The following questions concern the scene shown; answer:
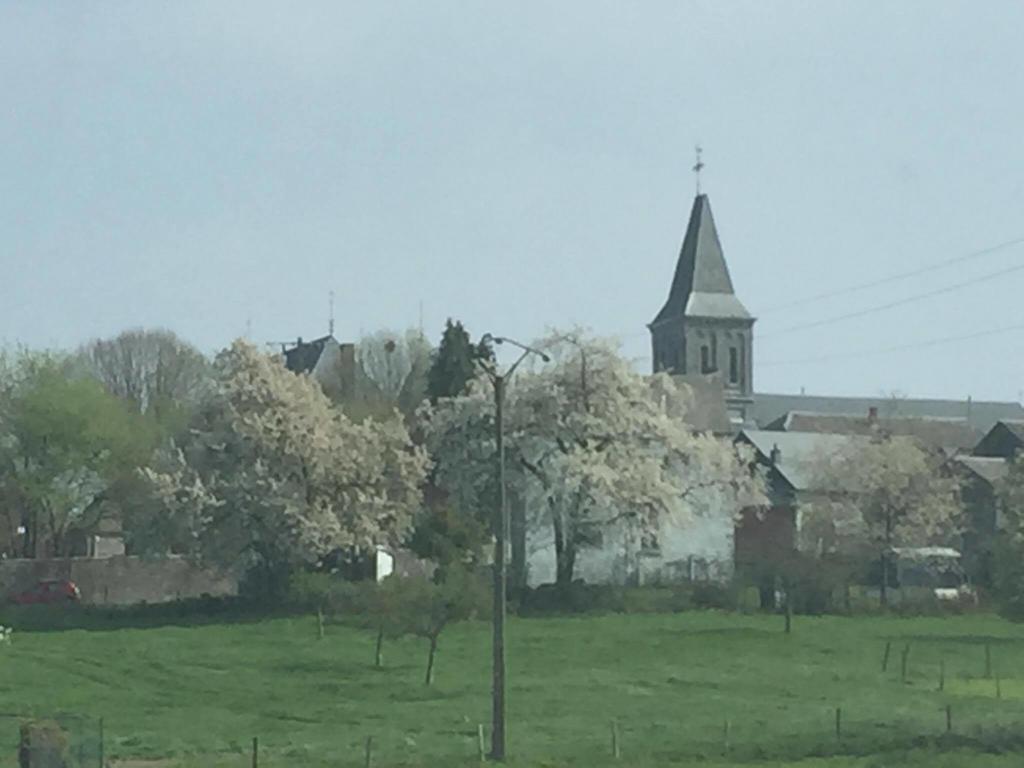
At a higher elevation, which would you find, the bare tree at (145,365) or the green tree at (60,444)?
the bare tree at (145,365)

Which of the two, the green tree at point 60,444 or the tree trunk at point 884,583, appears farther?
the green tree at point 60,444

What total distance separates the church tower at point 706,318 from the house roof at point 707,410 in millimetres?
48155

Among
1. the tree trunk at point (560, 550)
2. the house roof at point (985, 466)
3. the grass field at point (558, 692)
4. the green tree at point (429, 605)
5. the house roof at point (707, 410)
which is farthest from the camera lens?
the house roof at point (985, 466)

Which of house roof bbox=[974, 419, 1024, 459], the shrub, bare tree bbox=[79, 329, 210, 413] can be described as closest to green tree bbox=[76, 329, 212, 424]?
bare tree bbox=[79, 329, 210, 413]

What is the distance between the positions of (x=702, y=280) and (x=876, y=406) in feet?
77.4

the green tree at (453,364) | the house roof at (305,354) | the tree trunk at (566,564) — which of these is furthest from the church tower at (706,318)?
the tree trunk at (566,564)

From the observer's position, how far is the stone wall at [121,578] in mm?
71750

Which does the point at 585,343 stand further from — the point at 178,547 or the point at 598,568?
the point at 178,547

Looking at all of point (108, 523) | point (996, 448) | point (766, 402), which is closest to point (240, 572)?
point (108, 523)

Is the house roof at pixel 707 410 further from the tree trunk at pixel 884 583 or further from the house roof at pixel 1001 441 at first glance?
the house roof at pixel 1001 441

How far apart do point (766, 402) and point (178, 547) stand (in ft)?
333

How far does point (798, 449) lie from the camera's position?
9731cm

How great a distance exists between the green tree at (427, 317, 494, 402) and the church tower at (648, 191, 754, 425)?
6007 cm

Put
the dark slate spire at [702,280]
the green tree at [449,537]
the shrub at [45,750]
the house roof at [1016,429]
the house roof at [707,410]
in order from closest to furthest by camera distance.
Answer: the shrub at [45,750] → the green tree at [449,537] → the house roof at [707,410] → the house roof at [1016,429] → the dark slate spire at [702,280]
